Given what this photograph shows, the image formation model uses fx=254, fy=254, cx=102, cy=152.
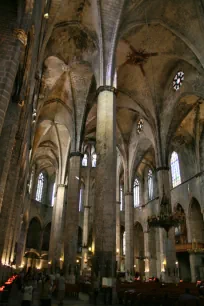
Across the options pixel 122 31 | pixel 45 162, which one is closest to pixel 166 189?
pixel 122 31

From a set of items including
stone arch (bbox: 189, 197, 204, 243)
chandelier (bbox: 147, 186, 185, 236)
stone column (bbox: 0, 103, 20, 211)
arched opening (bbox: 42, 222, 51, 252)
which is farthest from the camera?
arched opening (bbox: 42, 222, 51, 252)

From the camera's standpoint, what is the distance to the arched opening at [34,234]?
31.3 m

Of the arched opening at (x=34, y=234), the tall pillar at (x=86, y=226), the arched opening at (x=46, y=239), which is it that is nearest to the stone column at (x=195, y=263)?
the tall pillar at (x=86, y=226)

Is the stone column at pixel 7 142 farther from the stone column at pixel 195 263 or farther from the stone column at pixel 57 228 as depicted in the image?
the stone column at pixel 195 263

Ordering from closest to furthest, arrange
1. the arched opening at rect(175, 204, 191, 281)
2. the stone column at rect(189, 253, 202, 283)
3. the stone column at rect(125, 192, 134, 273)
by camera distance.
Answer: the stone column at rect(189, 253, 202, 283), the stone column at rect(125, 192, 134, 273), the arched opening at rect(175, 204, 191, 281)

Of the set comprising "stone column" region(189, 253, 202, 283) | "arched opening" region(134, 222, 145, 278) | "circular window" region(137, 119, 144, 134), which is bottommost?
"stone column" region(189, 253, 202, 283)

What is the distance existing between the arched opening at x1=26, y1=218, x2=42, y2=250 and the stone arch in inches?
735

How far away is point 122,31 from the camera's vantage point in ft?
45.9

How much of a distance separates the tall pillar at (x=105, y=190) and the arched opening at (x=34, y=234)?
79.9 feet

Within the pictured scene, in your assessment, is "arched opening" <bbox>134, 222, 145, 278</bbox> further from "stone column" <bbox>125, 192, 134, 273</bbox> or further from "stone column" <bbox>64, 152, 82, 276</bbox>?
"stone column" <bbox>64, 152, 82, 276</bbox>

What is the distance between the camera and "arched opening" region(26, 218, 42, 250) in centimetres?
3134

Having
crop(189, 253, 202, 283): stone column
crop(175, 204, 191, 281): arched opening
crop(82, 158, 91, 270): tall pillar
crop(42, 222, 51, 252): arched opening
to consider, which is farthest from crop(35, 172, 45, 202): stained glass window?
crop(189, 253, 202, 283): stone column

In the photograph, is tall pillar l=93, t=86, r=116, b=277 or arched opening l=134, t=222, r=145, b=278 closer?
tall pillar l=93, t=86, r=116, b=277

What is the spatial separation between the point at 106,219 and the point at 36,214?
24.2 m
